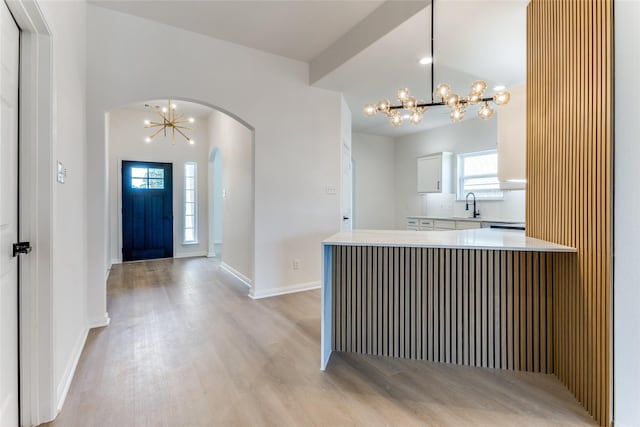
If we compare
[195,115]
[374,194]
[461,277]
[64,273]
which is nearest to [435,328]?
[461,277]

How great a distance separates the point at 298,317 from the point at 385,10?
3024 mm

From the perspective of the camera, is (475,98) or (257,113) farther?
(257,113)

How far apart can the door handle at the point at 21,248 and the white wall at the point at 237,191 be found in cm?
260

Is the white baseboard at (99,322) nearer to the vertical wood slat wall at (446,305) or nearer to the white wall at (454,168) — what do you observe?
the vertical wood slat wall at (446,305)

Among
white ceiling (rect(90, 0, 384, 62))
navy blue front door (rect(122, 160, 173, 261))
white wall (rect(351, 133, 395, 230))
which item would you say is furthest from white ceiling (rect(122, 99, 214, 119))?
white wall (rect(351, 133, 395, 230))

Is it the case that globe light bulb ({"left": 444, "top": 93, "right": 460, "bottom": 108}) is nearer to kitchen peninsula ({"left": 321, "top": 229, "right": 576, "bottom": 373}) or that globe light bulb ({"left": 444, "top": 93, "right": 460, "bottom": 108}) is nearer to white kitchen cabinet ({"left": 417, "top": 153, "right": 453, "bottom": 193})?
kitchen peninsula ({"left": 321, "top": 229, "right": 576, "bottom": 373})

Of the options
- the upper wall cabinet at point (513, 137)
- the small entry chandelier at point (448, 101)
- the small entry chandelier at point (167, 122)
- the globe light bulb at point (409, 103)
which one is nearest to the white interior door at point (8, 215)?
the small entry chandelier at point (448, 101)

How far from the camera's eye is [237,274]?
493 centimetres

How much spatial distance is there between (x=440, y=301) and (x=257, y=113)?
2915 millimetres

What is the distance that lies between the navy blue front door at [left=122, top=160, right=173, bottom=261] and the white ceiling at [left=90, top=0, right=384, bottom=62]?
3.84 metres

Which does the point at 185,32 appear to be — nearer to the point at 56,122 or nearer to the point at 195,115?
the point at 56,122

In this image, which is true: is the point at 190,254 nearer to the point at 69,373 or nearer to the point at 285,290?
the point at 285,290

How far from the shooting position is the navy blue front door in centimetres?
620

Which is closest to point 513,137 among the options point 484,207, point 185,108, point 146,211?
point 484,207
